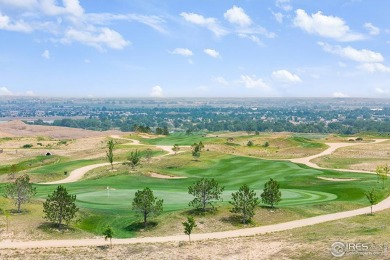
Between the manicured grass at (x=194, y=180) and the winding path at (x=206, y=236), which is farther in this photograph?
the manicured grass at (x=194, y=180)

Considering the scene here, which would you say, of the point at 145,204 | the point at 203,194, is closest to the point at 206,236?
the point at 145,204

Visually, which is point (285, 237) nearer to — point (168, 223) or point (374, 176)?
point (168, 223)

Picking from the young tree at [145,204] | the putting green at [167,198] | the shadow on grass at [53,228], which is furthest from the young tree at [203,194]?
the shadow on grass at [53,228]

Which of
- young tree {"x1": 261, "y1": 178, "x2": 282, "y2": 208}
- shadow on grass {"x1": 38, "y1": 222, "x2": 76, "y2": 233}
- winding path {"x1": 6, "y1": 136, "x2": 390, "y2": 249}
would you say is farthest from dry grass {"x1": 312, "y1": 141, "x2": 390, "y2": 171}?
shadow on grass {"x1": 38, "y1": 222, "x2": 76, "y2": 233}

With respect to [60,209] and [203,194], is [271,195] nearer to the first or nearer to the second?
[203,194]

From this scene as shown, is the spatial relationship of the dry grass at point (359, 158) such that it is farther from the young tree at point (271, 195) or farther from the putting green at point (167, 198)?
the young tree at point (271, 195)

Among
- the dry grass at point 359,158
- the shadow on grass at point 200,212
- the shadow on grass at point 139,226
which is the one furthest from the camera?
the dry grass at point 359,158

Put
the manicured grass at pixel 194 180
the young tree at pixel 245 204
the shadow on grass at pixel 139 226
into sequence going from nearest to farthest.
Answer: the shadow on grass at pixel 139 226
the young tree at pixel 245 204
the manicured grass at pixel 194 180

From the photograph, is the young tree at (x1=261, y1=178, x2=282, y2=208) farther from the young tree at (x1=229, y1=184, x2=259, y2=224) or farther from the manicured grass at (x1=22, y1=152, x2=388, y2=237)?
the young tree at (x1=229, y1=184, x2=259, y2=224)
